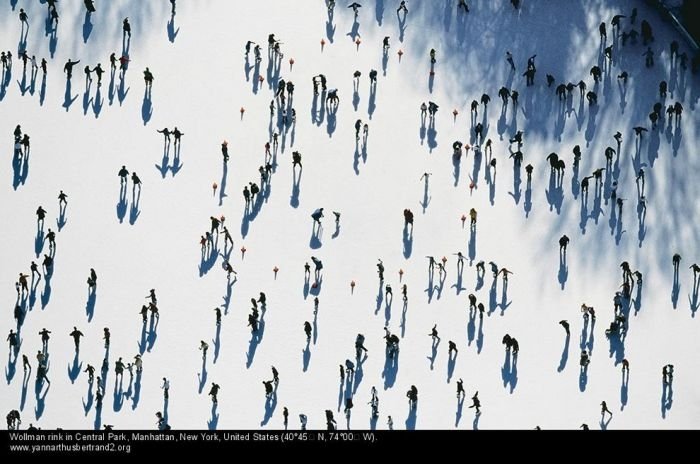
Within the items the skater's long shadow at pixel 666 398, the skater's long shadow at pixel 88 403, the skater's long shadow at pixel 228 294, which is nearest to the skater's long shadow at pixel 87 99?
the skater's long shadow at pixel 228 294

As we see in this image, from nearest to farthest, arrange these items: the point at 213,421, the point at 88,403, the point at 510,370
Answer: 1. the point at 213,421
2. the point at 88,403
3. the point at 510,370

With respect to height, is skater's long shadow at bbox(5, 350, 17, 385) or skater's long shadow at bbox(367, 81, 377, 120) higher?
skater's long shadow at bbox(367, 81, 377, 120)

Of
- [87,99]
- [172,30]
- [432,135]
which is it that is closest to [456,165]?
[432,135]

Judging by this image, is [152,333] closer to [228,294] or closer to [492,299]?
[228,294]

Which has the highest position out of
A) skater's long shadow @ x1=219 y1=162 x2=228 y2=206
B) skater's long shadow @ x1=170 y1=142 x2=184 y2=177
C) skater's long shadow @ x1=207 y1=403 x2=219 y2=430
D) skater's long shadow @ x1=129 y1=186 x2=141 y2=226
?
skater's long shadow @ x1=170 y1=142 x2=184 y2=177

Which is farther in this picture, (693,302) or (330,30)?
(330,30)

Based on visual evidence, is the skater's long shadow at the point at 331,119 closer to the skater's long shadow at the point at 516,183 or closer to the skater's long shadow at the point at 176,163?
the skater's long shadow at the point at 176,163

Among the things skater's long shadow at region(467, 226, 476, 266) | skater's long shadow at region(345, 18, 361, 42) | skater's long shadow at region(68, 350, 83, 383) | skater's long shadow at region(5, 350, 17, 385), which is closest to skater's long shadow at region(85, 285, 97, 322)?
skater's long shadow at region(68, 350, 83, 383)

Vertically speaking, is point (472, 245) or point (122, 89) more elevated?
point (122, 89)

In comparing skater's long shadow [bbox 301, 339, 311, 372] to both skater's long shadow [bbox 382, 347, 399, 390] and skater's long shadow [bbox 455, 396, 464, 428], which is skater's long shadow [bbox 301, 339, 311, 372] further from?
skater's long shadow [bbox 455, 396, 464, 428]

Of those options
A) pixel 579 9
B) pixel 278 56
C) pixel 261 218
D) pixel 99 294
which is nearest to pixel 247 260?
pixel 261 218

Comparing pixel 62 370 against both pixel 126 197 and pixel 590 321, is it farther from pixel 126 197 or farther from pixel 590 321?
pixel 590 321
